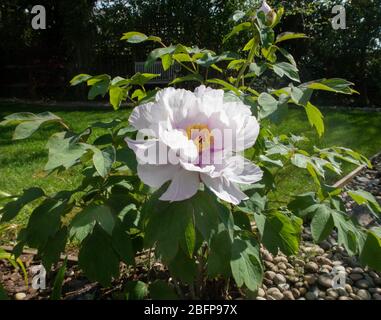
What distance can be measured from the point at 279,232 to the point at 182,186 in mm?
617

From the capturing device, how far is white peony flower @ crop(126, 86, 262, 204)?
0.91 meters

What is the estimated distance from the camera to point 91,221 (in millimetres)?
1121


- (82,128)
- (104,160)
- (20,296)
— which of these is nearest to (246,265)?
(104,160)

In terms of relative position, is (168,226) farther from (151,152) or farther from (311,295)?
(311,295)

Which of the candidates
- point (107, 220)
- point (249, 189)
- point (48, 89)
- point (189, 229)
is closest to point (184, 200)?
point (189, 229)

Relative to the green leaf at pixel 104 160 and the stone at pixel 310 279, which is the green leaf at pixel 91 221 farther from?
the stone at pixel 310 279

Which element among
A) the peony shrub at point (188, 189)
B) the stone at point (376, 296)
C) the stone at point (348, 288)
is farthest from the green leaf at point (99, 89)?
the stone at point (376, 296)

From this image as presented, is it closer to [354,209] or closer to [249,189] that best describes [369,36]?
[354,209]

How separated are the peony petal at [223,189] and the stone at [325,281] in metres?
1.45

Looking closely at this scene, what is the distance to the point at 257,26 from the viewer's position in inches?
56.9

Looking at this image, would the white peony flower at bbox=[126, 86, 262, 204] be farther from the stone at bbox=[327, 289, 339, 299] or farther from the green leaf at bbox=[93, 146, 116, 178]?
the stone at bbox=[327, 289, 339, 299]

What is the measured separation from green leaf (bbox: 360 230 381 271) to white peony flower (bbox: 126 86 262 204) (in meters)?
0.65

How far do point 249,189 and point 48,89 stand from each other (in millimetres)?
9667

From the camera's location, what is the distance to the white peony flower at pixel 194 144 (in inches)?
36.0
